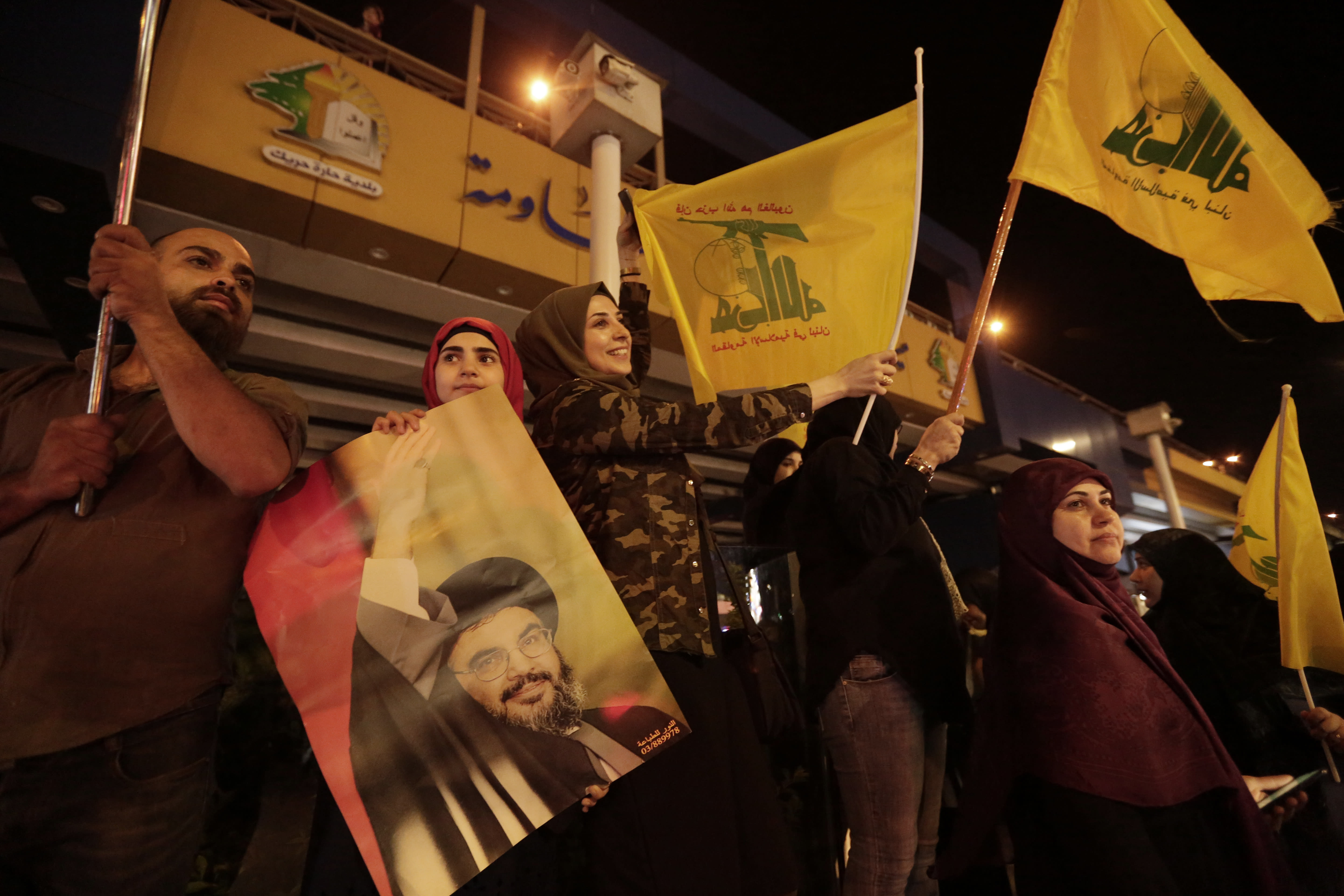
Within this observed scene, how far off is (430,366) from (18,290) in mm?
4656

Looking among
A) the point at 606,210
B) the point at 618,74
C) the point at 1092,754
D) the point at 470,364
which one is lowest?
the point at 1092,754

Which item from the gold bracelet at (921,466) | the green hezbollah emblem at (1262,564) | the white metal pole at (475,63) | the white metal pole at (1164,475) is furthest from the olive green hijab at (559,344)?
the white metal pole at (1164,475)

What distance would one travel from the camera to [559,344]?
1772 millimetres

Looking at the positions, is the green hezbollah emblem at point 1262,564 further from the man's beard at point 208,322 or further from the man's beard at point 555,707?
the man's beard at point 208,322

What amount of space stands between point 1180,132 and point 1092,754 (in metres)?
2.09

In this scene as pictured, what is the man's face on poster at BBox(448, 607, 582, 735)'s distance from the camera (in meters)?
1.29

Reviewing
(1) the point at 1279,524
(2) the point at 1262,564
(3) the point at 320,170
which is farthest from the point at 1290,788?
(3) the point at 320,170

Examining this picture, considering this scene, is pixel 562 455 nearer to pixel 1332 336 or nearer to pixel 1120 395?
pixel 1332 336

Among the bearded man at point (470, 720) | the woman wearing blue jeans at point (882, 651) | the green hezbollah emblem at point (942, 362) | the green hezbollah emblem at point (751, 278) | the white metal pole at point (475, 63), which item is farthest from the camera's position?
the green hezbollah emblem at point (942, 362)

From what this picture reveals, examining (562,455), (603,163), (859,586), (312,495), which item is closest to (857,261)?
(859,586)

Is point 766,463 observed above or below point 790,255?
below

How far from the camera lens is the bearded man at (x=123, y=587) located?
1.07 m

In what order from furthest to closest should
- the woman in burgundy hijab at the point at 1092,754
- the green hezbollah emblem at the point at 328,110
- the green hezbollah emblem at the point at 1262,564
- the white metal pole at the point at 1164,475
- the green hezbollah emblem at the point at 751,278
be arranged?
the white metal pole at the point at 1164,475
the green hezbollah emblem at the point at 328,110
the green hezbollah emblem at the point at 1262,564
the green hezbollah emblem at the point at 751,278
the woman in burgundy hijab at the point at 1092,754

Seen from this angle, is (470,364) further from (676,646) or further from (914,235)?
(914,235)
